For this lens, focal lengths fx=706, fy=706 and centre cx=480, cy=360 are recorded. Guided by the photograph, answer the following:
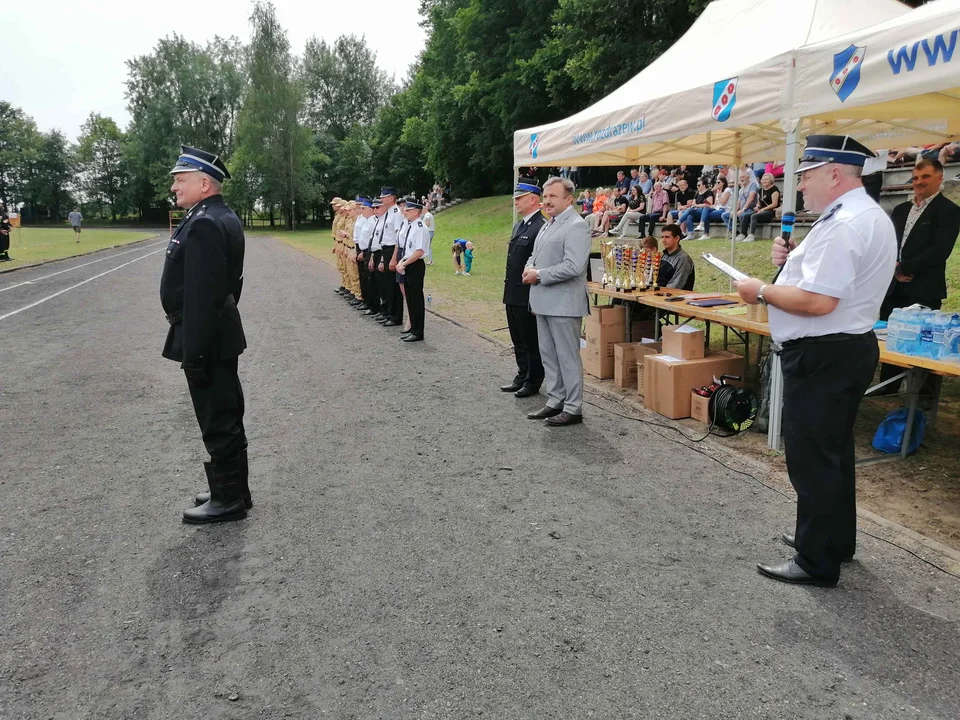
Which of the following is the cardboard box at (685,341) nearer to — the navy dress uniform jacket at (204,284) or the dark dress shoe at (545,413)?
the dark dress shoe at (545,413)

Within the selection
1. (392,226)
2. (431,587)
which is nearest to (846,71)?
(431,587)

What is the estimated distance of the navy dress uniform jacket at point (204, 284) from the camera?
380 centimetres

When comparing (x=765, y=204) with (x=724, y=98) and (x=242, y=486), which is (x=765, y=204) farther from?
(x=242, y=486)

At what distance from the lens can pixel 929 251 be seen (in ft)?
19.9

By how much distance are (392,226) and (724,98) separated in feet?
20.3

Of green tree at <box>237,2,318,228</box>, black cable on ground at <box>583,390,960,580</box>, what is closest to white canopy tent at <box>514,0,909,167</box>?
black cable on ground at <box>583,390,960,580</box>

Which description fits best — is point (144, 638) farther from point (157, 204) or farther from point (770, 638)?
point (157, 204)

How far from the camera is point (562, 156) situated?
8414mm

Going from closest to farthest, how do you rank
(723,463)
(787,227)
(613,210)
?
(787,227)
(723,463)
(613,210)

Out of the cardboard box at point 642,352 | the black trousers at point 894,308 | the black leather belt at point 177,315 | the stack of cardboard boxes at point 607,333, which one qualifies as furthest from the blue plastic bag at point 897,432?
the black leather belt at point 177,315

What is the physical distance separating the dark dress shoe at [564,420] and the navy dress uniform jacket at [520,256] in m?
Answer: 1.23

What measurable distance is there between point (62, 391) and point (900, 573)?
7.40m

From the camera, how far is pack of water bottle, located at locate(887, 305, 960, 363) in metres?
4.45

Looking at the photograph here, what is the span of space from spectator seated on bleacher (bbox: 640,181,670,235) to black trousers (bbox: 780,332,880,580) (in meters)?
17.0
